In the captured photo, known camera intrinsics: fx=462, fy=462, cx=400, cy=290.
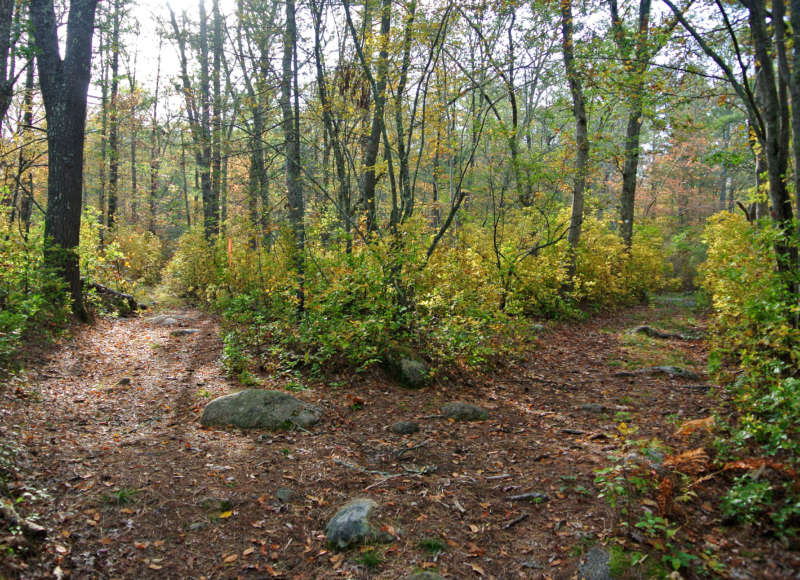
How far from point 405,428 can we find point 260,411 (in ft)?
5.03

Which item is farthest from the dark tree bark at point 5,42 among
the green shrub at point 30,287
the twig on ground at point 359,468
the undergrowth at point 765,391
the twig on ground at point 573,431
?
the undergrowth at point 765,391

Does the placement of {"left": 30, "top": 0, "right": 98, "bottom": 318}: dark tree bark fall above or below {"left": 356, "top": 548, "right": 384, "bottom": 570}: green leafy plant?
above

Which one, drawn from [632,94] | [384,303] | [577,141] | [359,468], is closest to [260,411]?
[359,468]

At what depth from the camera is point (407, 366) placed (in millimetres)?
6160

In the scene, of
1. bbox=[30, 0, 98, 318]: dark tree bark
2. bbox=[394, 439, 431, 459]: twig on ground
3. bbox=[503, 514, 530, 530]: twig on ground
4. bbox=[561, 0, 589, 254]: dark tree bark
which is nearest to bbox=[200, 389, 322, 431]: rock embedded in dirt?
bbox=[394, 439, 431, 459]: twig on ground

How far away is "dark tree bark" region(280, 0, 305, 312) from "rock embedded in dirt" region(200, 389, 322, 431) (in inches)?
101

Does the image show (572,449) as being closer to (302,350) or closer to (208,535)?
(208,535)

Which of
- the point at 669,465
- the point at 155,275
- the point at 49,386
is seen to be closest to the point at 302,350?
the point at 49,386

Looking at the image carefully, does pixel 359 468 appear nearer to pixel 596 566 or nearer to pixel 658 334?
pixel 596 566

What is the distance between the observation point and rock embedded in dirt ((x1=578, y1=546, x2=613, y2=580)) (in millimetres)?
2512

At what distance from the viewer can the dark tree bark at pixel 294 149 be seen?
779 centimetres

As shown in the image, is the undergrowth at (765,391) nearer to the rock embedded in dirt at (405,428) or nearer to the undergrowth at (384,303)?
the rock embedded in dirt at (405,428)

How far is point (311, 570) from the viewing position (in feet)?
9.26

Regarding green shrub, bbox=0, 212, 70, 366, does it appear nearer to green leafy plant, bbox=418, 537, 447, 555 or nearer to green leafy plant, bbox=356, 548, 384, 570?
green leafy plant, bbox=356, 548, 384, 570
